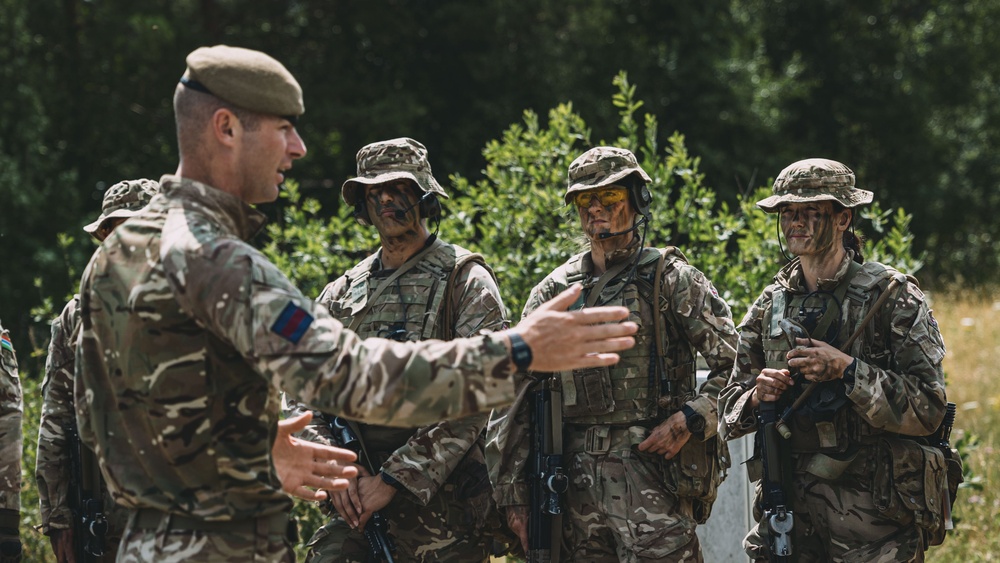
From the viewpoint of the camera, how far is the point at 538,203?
27.0 feet

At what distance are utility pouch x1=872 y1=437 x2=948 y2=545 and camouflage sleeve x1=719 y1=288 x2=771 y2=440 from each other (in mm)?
632

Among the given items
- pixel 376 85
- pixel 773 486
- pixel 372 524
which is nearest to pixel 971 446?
pixel 773 486

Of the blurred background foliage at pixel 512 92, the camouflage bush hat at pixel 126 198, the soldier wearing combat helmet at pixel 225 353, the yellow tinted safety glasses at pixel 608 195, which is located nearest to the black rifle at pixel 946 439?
the yellow tinted safety glasses at pixel 608 195

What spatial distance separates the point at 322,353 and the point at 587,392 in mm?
2547

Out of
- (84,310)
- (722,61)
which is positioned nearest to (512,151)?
(84,310)

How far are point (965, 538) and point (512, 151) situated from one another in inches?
168

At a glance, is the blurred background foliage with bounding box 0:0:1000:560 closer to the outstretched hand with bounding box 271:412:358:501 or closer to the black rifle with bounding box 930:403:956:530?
the black rifle with bounding box 930:403:956:530

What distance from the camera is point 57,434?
6160 mm

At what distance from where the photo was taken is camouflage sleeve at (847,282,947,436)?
203 inches

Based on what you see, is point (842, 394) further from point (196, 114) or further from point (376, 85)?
point (376, 85)

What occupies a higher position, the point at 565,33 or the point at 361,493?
the point at 565,33

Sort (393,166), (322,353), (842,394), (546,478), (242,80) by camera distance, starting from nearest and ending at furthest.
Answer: (322,353)
(242,80)
(842,394)
(546,478)
(393,166)

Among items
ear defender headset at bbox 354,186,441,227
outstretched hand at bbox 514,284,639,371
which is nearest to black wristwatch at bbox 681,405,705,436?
ear defender headset at bbox 354,186,441,227

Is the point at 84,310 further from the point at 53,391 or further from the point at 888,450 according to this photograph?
the point at 888,450
